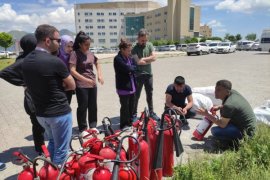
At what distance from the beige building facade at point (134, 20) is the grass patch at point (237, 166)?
99107 mm

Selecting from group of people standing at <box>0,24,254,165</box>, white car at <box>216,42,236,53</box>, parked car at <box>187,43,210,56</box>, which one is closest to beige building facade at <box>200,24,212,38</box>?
white car at <box>216,42,236,53</box>

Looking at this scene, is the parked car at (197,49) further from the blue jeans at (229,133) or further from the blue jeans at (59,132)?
the blue jeans at (59,132)

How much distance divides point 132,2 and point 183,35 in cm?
4375

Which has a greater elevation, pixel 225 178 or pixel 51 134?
pixel 51 134

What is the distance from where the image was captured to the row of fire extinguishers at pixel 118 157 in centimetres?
223

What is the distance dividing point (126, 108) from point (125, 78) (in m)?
0.62

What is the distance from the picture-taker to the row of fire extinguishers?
2.23 meters

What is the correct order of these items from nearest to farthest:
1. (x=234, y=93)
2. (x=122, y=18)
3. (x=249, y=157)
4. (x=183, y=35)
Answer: (x=249, y=157), (x=234, y=93), (x=183, y=35), (x=122, y=18)

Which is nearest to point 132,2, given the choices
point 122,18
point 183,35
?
point 122,18

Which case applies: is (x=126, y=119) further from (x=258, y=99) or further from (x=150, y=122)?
(x=258, y=99)

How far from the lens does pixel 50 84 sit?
2.82 m

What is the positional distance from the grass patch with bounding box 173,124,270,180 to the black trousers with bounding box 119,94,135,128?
2.08 meters

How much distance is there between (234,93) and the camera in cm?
429

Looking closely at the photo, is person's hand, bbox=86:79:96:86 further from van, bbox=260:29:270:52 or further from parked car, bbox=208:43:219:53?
parked car, bbox=208:43:219:53
